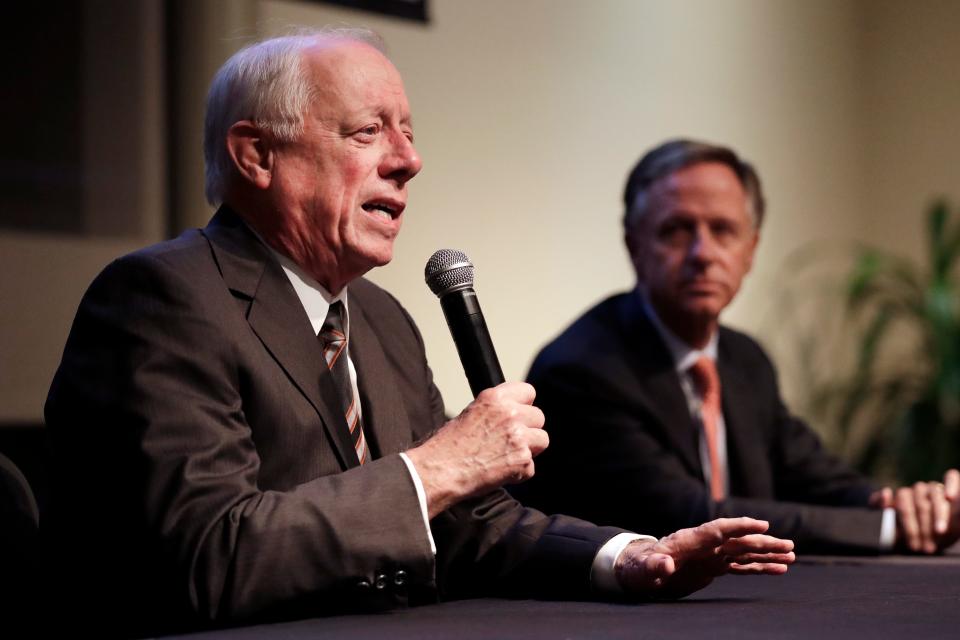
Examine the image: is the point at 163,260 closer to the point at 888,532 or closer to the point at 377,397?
the point at 377,397

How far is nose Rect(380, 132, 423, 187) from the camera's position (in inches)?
69.6

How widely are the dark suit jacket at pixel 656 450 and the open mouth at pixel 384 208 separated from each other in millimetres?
931

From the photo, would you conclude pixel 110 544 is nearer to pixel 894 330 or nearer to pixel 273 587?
pixel 273 587

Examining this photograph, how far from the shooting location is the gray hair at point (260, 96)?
172 centimetres

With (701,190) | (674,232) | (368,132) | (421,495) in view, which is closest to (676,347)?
(674,232)

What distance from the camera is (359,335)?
70.9 inches

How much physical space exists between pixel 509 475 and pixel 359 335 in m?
0.43

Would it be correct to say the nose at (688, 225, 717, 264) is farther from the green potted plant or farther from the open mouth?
the green potted plant

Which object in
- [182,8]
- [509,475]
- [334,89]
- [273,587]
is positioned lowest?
[273,587]

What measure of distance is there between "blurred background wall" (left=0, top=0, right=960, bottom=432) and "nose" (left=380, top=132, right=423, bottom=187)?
0.93 ft

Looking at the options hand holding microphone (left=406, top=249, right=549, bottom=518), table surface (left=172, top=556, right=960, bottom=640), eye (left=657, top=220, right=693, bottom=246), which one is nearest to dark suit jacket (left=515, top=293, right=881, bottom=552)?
eye (left=657, top=220, right=693, bottom=246)

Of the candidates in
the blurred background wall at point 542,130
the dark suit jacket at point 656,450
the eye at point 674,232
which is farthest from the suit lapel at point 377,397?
the eye at point 674,232

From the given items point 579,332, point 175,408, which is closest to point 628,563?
point 175,408

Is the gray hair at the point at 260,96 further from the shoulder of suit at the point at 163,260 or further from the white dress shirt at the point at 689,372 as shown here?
the white dress shirt at the point at 689,372
